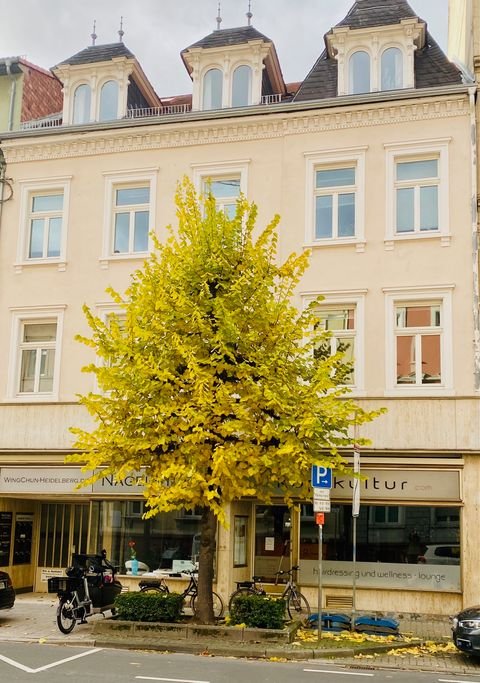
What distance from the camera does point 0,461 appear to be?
811 inches

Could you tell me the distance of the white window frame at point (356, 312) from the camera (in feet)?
61.2

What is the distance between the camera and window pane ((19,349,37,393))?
21188 mm

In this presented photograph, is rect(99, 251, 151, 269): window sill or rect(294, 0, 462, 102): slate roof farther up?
rect(294, 0, 462, 102): slate roof

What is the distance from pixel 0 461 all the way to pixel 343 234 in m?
9.87

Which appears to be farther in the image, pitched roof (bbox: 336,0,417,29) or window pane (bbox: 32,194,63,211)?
window pane (bbox: 32,194,63,211)

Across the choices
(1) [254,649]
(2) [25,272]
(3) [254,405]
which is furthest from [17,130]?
(1) [254,649]

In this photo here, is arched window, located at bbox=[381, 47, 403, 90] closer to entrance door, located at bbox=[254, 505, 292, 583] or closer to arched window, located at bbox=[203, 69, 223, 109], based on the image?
arched window, located at bbox=[203, 69, 223, 109]

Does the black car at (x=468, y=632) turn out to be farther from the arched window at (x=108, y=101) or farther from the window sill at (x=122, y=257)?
the arched window at (x=108, y=101)

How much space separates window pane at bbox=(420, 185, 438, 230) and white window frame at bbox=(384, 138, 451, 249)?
16 centimetres

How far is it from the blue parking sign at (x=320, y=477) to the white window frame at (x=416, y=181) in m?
6.68

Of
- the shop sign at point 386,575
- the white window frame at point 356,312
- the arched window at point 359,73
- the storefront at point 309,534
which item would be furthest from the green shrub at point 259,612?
the arched window at point 359,73

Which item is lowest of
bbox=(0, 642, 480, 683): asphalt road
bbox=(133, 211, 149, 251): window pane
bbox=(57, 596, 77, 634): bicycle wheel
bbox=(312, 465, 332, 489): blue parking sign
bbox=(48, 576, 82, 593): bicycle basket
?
bbox=(0, 642, 480, 683): asphalt road


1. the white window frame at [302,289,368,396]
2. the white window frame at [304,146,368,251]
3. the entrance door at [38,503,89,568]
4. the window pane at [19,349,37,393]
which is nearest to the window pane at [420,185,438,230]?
the white window frame at [304,146,368,251]

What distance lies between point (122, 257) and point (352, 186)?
5829mm
